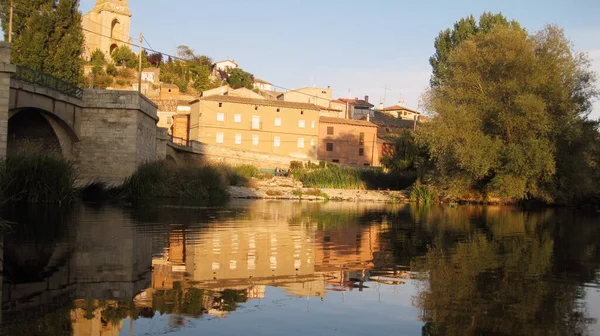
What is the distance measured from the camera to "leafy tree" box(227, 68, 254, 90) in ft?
Answer: 291

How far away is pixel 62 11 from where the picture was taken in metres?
35.3

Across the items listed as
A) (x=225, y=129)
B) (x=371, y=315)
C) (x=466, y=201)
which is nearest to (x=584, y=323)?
(x=371, y=315)

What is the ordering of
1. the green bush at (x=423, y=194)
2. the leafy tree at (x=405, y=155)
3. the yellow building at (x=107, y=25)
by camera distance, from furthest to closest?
1. the yellow building at (x=107, y=25)
2. the leafy tree at (x=405, y=155)
3. the green bush at (x=423, y=194)

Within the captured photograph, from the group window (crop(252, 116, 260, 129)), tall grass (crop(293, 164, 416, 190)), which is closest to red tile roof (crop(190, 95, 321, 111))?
window (crop(252, 116, 260, 129))

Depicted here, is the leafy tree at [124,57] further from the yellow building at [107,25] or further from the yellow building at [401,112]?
the yellow building at [401,112]

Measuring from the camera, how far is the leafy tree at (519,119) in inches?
1305

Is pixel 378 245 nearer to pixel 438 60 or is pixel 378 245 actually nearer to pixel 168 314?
pixel 168 314

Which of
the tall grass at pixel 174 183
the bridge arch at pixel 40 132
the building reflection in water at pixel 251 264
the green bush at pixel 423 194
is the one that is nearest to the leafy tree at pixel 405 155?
the green bush at pixel 423 194

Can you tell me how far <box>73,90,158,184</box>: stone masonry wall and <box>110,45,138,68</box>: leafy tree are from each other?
53403 millimetres

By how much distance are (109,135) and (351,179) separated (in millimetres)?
23080

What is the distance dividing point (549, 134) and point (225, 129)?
121ft

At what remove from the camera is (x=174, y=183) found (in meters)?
31.9

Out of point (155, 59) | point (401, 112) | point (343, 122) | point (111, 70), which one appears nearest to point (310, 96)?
point (343, 122)

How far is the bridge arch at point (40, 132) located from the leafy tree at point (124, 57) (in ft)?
178
